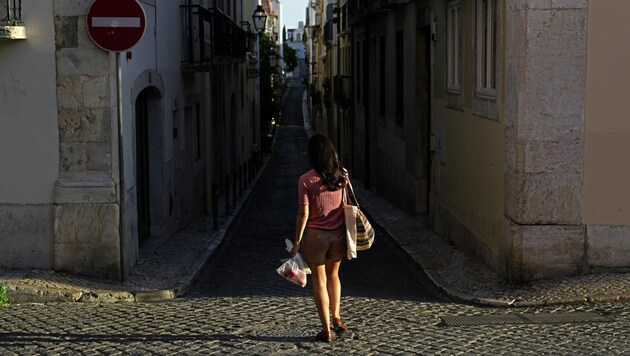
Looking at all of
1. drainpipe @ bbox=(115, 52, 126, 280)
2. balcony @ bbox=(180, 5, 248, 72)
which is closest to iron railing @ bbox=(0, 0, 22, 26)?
drainpipe @ bbox=(115, 52, 126, 280)

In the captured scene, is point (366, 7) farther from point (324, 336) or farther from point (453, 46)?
point (324, 336)

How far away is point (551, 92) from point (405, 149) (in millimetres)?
9240

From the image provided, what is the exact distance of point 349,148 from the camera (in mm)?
34250

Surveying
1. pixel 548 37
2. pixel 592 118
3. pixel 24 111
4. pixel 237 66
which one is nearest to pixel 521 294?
pixel 592 118

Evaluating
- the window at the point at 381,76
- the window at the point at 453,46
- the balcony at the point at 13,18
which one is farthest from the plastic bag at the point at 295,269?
the window at the point at 381,76

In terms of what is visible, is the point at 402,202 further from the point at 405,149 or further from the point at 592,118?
the point at 592,118

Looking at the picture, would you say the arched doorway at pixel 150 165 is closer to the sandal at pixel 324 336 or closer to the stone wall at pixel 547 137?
the stone wall at pixel 547 137

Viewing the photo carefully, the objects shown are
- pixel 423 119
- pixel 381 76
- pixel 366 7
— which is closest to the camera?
pixel 423 119

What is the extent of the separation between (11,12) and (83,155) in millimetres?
1605

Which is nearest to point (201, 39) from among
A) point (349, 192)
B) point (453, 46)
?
point (453, 46)

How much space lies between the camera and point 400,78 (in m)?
20.0

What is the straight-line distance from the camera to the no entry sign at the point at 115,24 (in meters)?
10.0

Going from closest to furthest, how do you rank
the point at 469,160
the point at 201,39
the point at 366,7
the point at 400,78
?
the point at 469,160 → the point at 201,39 → the point at 400,78 → the point at 366,7

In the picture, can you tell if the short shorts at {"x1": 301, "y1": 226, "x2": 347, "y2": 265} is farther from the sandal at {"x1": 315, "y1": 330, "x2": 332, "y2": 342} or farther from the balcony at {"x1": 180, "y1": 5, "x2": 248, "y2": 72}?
the balcony at {"x1": 180, "y1": 5, "x2": 248, "y2": 72}
